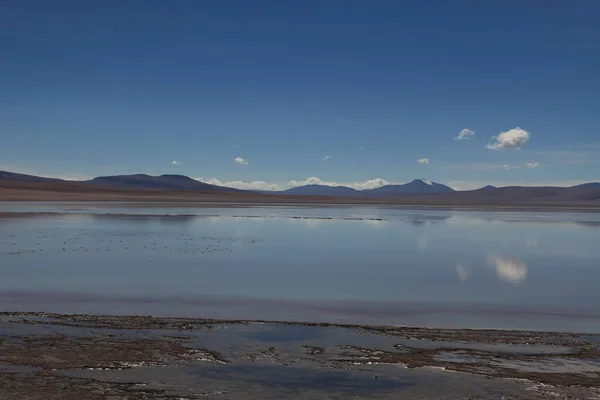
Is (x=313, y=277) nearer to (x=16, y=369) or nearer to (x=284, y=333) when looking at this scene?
(x=284, y=333)

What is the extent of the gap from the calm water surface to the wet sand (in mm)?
1107

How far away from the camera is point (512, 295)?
13.7 m

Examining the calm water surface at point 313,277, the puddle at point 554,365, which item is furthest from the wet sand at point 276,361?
the calm water surface at point 313,277

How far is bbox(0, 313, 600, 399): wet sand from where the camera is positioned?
23.5 feet

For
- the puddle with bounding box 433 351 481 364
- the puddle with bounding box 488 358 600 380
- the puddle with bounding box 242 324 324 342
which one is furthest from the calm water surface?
the puddle with bounding box 488 358 600 380

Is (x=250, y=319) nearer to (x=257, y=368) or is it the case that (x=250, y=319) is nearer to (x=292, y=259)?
(x=257, y=368)

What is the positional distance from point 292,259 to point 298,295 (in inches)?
245

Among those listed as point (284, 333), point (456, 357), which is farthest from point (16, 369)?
point (456, 357)

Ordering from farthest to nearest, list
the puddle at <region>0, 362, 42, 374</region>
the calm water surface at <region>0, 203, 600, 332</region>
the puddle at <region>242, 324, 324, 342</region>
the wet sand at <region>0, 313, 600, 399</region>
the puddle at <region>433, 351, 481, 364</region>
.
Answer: the calm water surface at <region>0, 203, 600, 332</region>, the puddle at <region>242, 324, 324, 342</region>, the puddle at <region>433, 351, 481, 364</region>, the puddle at <region>0, 362, 42, 374</region>, the wet sand at <region>0, 313, 600, 399</region>

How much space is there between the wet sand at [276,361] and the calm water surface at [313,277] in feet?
3.63

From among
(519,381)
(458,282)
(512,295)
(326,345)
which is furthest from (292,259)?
(519,381)

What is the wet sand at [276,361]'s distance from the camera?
7.16 m

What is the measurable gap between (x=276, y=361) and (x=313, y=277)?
24.7ft

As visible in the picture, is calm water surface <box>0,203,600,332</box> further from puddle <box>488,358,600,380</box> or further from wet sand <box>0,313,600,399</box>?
puddle <box>488,358,600,380</box>
